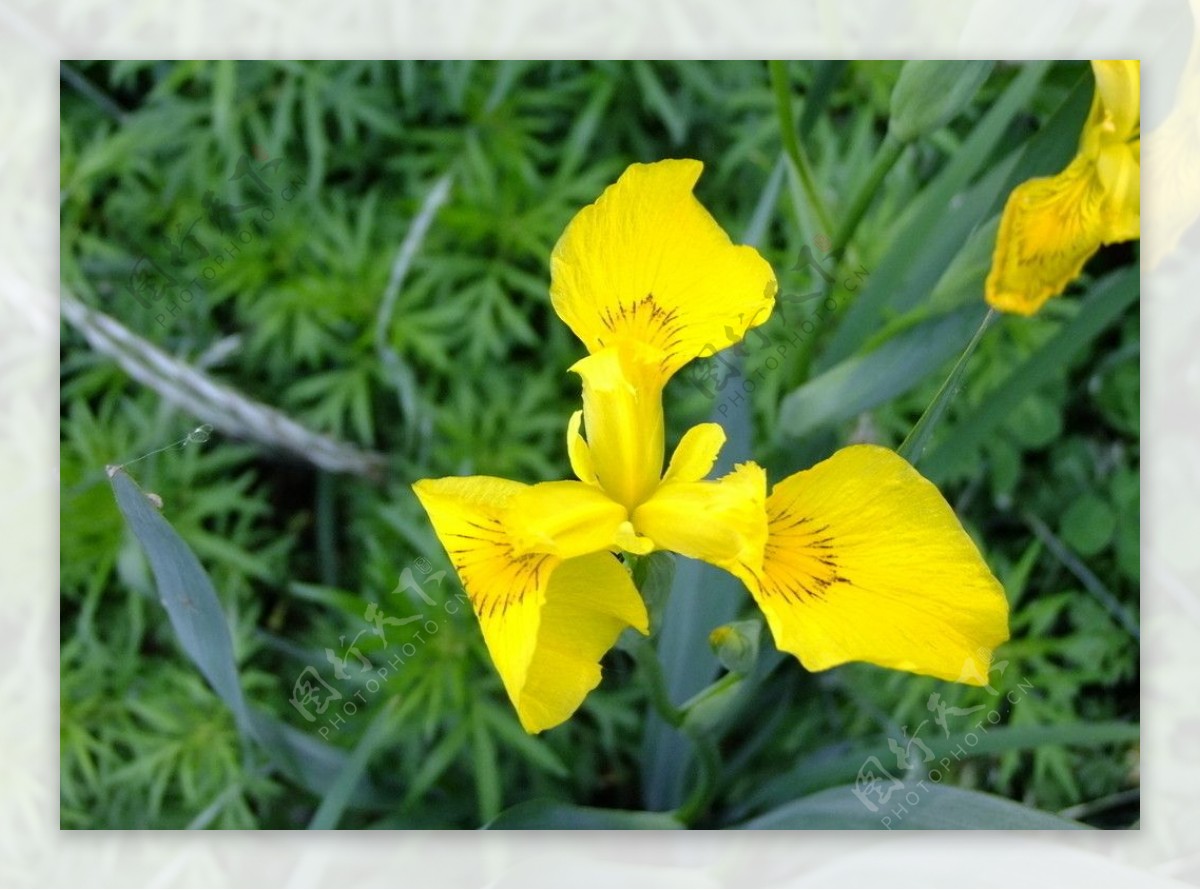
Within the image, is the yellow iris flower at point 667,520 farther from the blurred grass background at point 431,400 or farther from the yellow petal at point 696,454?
the blurred grass background at point 431,400

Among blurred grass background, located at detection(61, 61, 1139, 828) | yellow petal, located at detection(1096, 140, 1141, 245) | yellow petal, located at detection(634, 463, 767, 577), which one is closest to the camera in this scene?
yellow petal, located at detection(634, 463, 767, 577)

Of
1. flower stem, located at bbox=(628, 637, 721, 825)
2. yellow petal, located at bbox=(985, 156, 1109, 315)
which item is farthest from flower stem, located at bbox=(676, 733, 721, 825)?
yellow petal, located at bbox=(985, 156, 1109, 315)

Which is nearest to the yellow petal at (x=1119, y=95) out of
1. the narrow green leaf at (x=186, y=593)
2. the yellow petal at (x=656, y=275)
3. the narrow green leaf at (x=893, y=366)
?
the narrow green leaf at (x=893, y=366)

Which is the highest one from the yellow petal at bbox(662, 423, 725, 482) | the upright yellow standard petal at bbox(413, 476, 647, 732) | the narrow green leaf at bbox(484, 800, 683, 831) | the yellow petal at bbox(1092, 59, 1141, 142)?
the yellow petal at bbox(1092, 59, 1141, 142)

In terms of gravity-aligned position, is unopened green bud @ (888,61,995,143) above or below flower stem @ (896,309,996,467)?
above

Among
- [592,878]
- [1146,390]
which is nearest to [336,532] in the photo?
[592,878]

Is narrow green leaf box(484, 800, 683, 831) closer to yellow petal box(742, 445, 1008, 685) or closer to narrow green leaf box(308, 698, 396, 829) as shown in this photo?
narrow green leaf box(308, 698, 396, 829)

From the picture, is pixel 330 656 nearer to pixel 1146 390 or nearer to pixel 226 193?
pixel 226 193
